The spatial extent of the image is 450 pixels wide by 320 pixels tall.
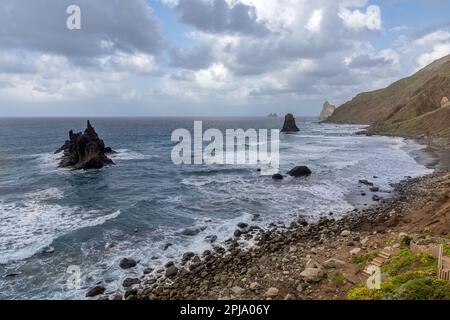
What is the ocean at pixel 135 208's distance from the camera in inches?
822

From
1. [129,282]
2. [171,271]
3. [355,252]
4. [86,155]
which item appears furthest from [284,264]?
[86,155]

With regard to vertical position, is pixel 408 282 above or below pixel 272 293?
above

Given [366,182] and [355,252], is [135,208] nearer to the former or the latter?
[355,252]

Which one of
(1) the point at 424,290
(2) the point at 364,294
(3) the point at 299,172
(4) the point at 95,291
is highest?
(3) the point at 299,172

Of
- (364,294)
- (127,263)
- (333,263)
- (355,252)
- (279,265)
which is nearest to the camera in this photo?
(364,294)

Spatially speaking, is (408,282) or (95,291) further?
(95,291)

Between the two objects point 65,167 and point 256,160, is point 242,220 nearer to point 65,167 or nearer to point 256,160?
point 256,160

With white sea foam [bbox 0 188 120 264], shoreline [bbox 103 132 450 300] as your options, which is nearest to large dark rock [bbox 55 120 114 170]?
white sea foam [bbox 0 188 120 264]

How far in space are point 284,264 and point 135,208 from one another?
18.2m

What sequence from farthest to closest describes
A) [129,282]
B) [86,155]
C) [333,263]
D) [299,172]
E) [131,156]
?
[131,156] → [86,155] → [299,172] → [129,282] → [333,263]

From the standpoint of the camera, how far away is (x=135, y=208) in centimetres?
3244

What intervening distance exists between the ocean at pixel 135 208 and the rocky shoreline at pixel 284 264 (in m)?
1.63

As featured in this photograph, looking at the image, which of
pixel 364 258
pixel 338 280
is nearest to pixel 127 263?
pixel 338 280
